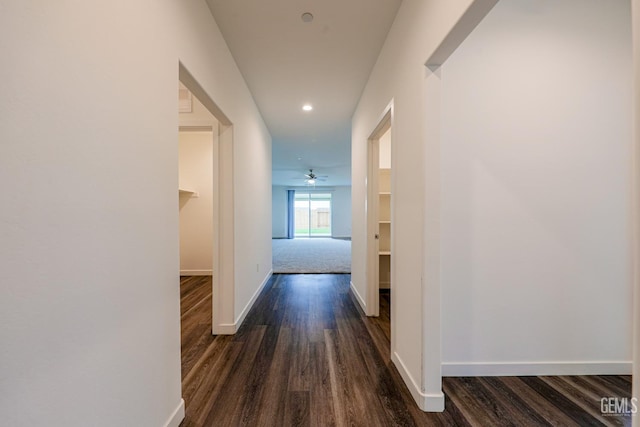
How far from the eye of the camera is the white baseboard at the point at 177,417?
138 cm

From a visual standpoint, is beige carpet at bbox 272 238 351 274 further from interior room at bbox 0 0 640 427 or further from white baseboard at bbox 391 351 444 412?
white baseboard at bbox 391 351 444 412

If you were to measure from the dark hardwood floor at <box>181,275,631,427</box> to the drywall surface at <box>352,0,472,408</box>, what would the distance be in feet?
0.78

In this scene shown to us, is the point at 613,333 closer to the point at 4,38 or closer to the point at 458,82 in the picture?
the point at 458,82

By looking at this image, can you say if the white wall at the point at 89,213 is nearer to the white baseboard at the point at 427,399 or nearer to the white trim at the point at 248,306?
the white trim at the point at 248,306

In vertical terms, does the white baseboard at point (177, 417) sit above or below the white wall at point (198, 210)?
below

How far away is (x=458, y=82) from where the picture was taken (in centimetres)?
188

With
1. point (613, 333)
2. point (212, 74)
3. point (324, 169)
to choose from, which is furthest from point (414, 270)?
point (324, 169)

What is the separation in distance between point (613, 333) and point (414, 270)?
1633 mm

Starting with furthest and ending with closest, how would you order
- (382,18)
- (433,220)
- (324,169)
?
1. (324,169)
2. (382,18)
3. (433,220)

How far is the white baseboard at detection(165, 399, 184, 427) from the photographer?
138 centimetres

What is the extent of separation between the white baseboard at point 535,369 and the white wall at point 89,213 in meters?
1.87

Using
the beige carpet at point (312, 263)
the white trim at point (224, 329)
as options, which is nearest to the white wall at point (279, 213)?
the beige carpet at point (312, 263)

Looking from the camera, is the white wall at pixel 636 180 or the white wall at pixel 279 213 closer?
the white wall at pixel 636 180

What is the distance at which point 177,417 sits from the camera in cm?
144
